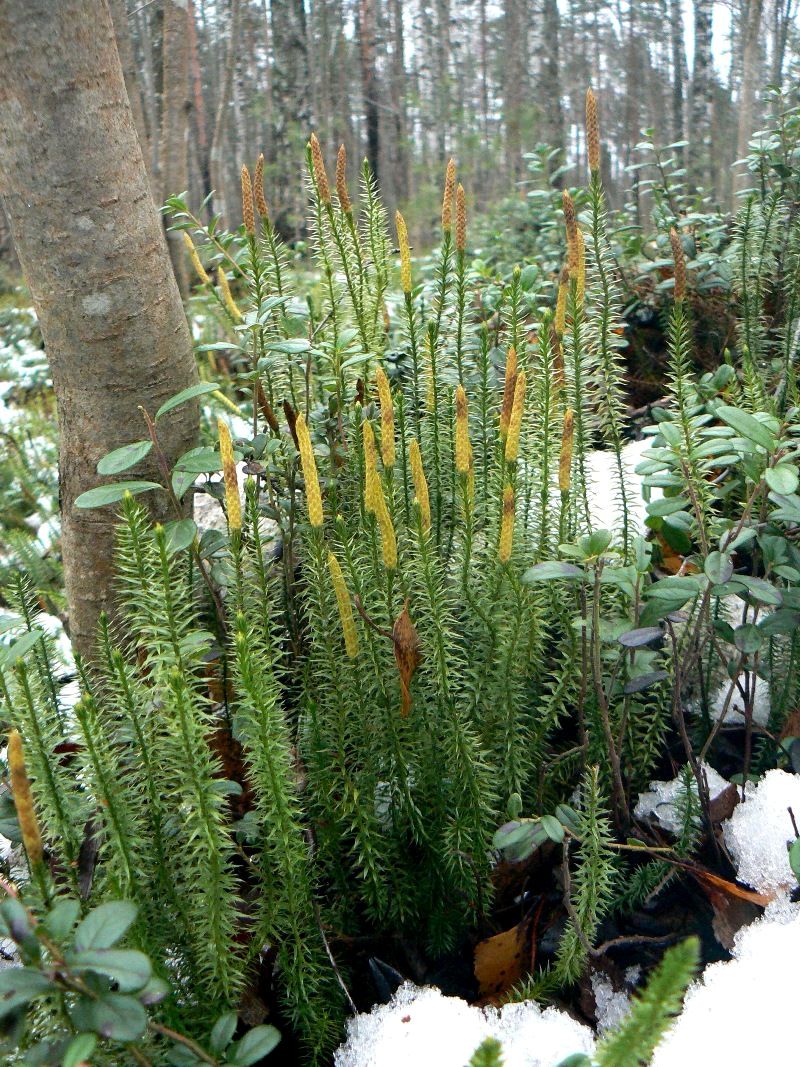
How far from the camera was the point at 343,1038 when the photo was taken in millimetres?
1206

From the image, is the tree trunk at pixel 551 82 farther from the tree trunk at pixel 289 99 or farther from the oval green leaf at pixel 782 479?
the oval green leaf at pixel 782 479

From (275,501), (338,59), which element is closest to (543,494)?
(275,501)

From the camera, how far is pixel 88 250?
1431 millimetres

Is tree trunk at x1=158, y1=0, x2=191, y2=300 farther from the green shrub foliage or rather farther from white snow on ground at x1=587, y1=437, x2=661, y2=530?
the green shrub foliage

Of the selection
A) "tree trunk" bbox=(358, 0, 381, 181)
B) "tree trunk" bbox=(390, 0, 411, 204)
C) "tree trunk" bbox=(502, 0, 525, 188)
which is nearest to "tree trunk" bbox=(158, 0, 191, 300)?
"tree trunk" bbox=(358, 0, 381, 181)

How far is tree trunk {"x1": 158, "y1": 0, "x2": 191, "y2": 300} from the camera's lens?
5371 millimetres

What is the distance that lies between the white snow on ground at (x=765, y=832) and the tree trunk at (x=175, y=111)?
15.8 ft

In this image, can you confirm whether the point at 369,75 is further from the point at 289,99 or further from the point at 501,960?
the point at 501,960

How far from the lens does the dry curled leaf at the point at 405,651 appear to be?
115cm

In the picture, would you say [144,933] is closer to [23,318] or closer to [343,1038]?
[343,1038]

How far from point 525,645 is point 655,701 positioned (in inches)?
19.1

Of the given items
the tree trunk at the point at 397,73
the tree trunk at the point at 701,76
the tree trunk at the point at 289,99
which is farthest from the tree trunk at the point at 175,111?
the tree trunk at the point at 397,73

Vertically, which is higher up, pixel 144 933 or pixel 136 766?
pixel 136 766

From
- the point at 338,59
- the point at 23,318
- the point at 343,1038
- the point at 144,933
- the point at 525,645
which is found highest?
the point at 338,59
